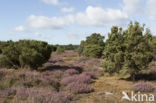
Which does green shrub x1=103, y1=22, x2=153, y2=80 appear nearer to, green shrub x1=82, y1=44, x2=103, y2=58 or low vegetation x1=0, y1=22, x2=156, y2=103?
low vegetation x1=0, y1=22, x2=156, y2=103

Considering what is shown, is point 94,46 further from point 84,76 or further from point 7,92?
point 7,92

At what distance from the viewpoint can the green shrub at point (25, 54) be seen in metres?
15.5

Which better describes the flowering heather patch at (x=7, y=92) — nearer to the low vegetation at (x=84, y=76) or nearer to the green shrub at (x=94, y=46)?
the low vegetation at (x=84, y=76)

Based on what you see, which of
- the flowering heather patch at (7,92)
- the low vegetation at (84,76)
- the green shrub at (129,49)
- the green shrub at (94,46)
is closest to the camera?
the flowering heather patch at (7,92)

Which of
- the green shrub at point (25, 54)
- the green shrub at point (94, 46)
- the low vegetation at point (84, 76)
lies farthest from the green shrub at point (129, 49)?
the green shrub at point (94, 46)

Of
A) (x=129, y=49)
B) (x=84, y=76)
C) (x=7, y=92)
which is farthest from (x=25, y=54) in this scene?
(x=129, y=49)

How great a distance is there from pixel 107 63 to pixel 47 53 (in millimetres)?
6924

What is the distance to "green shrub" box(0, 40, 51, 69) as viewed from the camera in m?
15.5

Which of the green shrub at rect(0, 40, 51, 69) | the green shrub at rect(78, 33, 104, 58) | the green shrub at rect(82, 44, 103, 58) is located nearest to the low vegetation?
the green shrub at rect(0, 40, 51, 69)

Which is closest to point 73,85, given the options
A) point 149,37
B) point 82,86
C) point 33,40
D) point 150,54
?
point 82,86

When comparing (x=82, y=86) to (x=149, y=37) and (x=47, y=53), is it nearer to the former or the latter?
(x=149, y=37)

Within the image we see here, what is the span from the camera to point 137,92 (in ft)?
32.6

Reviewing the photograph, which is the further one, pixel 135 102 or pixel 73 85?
pixel 73 85

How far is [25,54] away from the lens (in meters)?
15.4
